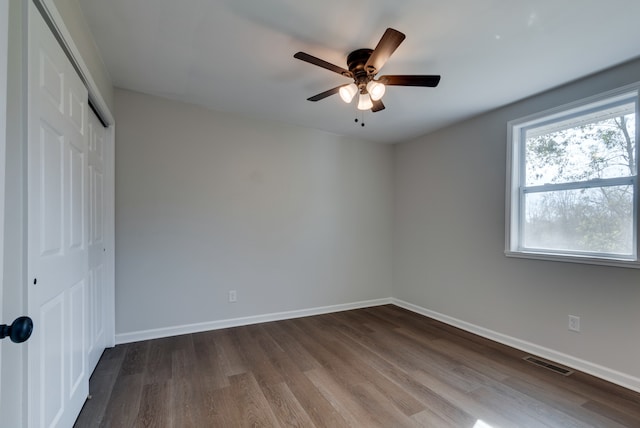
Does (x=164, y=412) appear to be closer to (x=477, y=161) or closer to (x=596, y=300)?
(x=596, y=300)

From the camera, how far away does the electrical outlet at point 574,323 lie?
2.47 m

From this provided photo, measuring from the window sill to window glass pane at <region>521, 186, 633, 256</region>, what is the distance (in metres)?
0.10

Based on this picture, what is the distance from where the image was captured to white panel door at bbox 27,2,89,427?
1.17 m

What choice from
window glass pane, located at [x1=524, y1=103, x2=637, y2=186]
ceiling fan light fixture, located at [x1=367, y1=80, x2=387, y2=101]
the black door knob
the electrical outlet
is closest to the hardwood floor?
the electrical outlet

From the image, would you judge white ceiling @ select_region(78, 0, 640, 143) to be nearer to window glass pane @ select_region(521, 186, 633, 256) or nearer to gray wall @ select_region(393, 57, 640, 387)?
gray wall @ select_region(393, 57, 640, 387)

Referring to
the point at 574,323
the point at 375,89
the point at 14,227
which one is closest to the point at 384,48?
the point at 375,89

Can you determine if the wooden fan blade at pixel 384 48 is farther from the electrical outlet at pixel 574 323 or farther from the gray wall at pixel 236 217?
the electrical outlet at pixel 574 323

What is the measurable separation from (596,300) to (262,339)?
2999mm

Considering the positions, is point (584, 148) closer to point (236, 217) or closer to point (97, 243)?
point (236, 217)

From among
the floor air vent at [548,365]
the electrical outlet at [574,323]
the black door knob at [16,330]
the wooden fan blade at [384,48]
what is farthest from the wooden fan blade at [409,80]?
the floor air vent at [548,365]

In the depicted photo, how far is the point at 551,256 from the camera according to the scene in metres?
2.65

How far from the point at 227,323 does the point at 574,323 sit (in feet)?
11.1

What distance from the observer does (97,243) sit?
2391mm

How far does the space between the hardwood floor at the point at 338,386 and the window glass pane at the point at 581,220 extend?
3.52 ft
